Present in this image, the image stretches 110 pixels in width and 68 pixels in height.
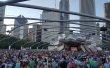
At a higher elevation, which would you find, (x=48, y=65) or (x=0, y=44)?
(x=48, y=65)

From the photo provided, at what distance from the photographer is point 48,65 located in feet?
80.8

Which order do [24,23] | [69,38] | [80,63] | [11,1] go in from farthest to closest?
[69,38], [24,23], [80,63], [11,1]

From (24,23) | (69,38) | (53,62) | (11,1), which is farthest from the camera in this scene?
(69,38)

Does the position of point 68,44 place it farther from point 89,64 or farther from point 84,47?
point 89,64

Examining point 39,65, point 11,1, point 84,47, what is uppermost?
point 11,1

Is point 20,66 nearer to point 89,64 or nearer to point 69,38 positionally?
point 89,64

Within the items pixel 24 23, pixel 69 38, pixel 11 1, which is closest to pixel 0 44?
pixel 69 38

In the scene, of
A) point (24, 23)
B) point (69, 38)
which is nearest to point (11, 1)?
point (24, 23)

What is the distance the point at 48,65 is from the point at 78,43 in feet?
350

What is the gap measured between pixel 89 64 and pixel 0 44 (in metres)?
77.4

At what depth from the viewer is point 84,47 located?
13775 centimetres

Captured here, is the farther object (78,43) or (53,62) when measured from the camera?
(78,43)

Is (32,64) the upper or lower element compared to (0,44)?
upper

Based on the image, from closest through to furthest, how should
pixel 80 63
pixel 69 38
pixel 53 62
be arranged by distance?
pixel 80 63
pixel 53 62
pixel 69 38
